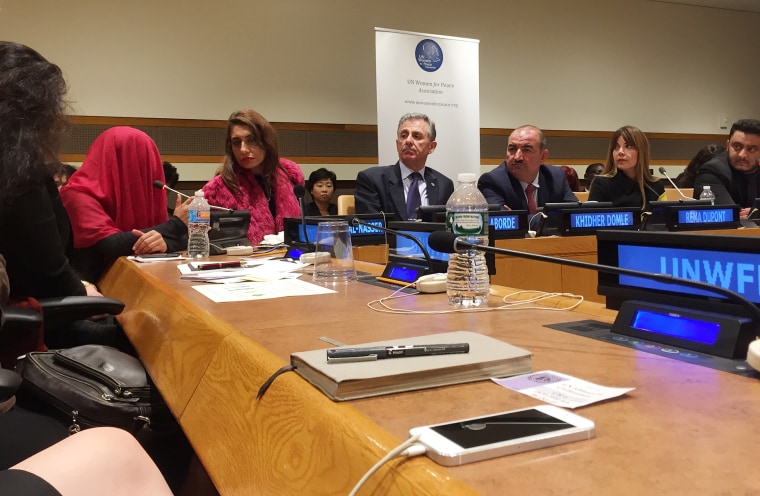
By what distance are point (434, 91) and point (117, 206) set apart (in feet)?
9.85

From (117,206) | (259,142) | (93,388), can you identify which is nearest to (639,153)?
(259,142)

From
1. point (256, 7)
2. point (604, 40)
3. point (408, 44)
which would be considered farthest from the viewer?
point (604, 40)

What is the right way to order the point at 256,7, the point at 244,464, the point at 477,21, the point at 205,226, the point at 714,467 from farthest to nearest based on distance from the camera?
the point at 477,21
the point at 256,7
the point at 205,226
the point at 244,464
the point at 714,467

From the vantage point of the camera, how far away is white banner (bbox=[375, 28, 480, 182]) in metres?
4.75

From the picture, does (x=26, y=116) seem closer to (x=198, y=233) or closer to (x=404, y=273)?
(x=198, y=233)

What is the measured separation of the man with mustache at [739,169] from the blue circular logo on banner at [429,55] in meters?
2.08

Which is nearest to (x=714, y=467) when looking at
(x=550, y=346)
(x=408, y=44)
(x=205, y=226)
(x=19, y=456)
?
(x=550, y=346)

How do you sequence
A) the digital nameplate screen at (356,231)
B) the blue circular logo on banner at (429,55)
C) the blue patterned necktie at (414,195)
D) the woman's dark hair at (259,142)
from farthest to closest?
the blue circular logo on banner at (429,55), the blue patterned necktie at (414,195), the woman's dark hair at (259,142), the digital nameplate screen at (356,231)

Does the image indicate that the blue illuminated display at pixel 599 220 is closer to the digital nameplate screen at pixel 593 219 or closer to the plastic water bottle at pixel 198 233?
the digital nameplate screen at pixel 593 219

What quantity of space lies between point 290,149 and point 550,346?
494cm

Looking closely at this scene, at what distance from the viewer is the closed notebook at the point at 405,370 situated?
2.20 feet

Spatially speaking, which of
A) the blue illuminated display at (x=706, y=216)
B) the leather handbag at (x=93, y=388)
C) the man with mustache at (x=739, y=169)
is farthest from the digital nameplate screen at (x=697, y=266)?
the man with mustache at (x=739, y=169)

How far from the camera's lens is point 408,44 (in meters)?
4.83

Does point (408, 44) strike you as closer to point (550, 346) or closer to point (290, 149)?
point (290, 149)
